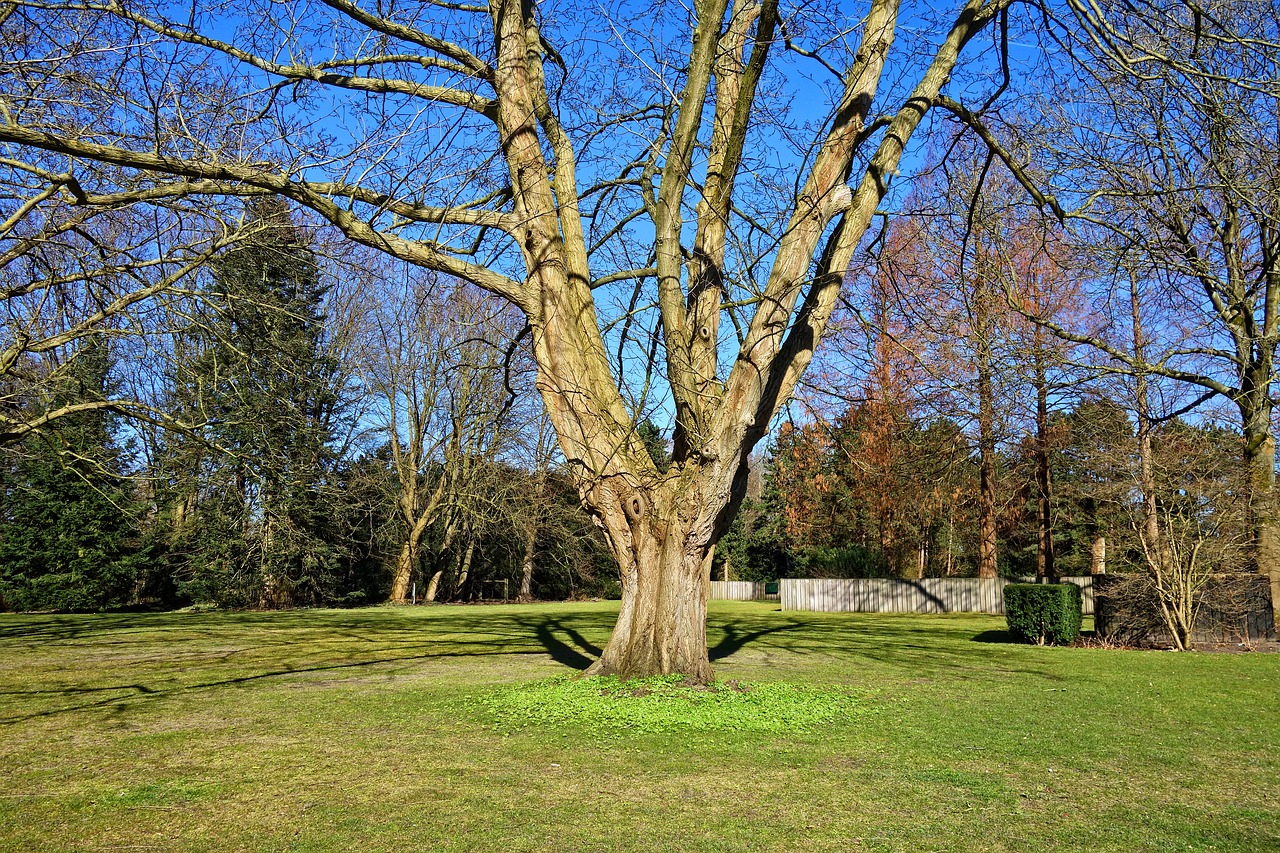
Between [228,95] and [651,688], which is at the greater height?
[228,95]

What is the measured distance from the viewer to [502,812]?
421 centimetres

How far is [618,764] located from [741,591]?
33.6 meters

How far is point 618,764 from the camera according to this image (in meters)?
5.24

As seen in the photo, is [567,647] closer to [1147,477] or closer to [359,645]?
[359,645]

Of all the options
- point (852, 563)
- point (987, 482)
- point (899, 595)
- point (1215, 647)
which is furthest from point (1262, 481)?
point (852, 563)

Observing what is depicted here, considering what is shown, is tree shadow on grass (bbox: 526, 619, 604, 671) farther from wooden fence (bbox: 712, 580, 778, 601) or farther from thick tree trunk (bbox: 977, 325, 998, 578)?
wooden fence (bbox: 712, 580, 778, 601)

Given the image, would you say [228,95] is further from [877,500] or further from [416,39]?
[877,500]

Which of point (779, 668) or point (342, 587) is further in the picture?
point (342, 587)

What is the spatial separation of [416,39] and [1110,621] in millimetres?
13337

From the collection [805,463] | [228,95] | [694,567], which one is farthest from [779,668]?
[805,463]

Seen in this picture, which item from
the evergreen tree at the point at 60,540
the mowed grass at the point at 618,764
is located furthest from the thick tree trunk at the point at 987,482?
the evergreen tree at the point at 60,540

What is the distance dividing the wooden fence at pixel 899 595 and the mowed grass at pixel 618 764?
14901mm

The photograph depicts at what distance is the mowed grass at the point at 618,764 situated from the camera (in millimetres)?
3912

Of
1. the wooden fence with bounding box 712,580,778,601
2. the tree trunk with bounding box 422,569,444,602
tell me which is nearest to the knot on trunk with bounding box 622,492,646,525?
the tree trunk with bounding box 422,569,444,602
